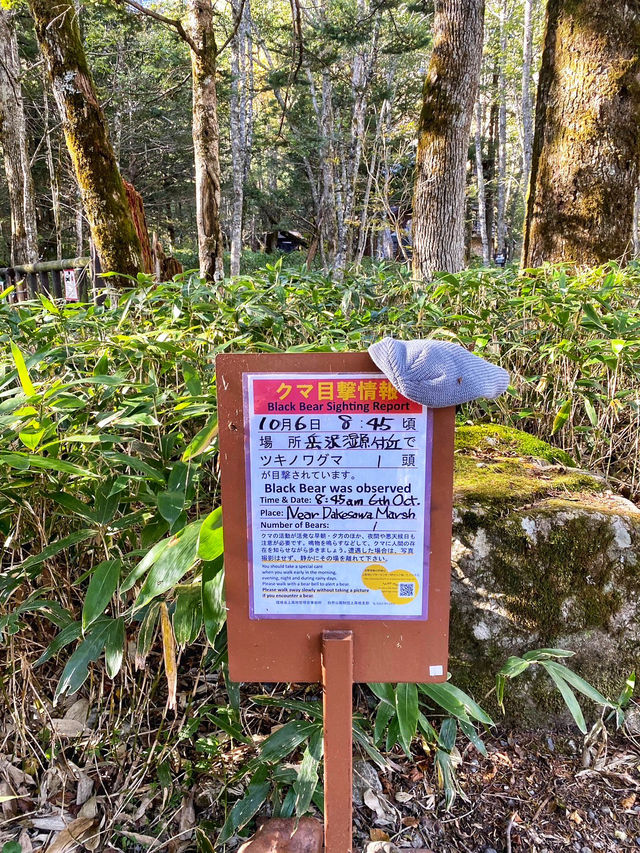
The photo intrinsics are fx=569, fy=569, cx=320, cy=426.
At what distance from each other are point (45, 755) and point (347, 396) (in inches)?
50.6

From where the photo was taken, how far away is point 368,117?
16.0 meters

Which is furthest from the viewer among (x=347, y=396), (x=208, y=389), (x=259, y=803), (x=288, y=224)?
(x=288, y=224)

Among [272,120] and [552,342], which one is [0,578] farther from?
[272,120]

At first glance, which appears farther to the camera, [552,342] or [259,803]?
[552,342]

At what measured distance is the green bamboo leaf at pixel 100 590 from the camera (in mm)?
1188

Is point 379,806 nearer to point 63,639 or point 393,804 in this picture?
point 393,804

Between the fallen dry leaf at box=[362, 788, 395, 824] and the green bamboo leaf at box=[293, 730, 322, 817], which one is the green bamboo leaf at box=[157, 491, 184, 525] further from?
the fallen dry leaf at box=[362, 788, 395, 824]

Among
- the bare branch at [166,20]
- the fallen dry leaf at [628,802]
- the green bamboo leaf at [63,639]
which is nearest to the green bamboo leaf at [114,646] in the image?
the green bamboo leaf at [63,639]

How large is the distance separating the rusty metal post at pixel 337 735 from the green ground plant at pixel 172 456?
0.19 meters

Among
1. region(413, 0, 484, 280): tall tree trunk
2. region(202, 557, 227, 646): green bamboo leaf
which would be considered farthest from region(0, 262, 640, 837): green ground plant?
region(413, 0, 484, 280): tall tree trunk

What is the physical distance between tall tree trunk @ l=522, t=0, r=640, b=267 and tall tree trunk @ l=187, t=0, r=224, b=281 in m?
2.73

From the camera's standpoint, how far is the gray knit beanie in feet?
3.22

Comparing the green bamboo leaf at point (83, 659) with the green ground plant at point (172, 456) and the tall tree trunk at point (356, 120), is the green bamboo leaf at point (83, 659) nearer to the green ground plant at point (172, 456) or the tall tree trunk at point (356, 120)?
the green ground plant at point (172, 456)

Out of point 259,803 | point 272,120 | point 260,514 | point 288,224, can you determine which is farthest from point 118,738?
point 272,120
